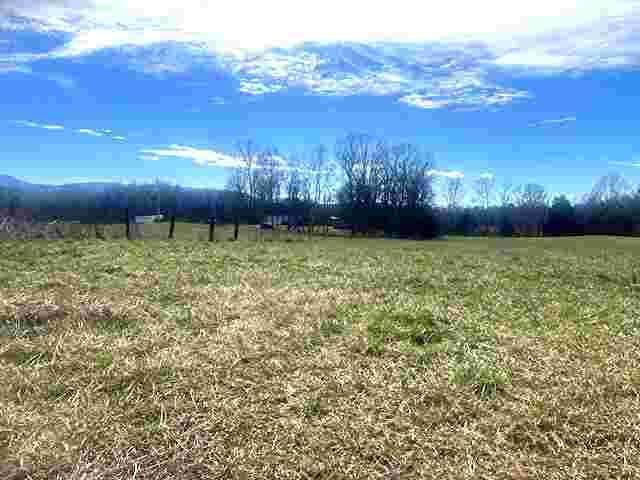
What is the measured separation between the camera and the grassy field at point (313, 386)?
7.99 ft

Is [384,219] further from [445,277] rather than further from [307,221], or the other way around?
[445,277]

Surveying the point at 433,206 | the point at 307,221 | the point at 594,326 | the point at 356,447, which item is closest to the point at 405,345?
the point at 356,447

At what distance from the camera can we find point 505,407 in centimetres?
298

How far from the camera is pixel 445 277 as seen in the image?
8.84 meters

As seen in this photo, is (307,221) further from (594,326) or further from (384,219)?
(594,326)

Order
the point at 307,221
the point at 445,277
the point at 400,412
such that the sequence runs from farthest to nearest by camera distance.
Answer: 1. the point at 307,221
2. the point at 445,277
3. the point at 400,412

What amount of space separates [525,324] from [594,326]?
80 centimetres

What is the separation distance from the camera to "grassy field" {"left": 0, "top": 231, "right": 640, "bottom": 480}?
7.99 ft

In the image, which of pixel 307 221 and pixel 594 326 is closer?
pixel 594 326

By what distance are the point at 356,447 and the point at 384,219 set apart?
48.7m

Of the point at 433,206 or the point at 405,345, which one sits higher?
the point at 433,206

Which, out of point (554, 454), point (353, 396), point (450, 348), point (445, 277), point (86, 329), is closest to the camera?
point (554, 454)

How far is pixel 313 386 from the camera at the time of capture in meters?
3.30

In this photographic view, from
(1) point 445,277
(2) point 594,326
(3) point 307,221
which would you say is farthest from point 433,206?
(2) point 594,326
